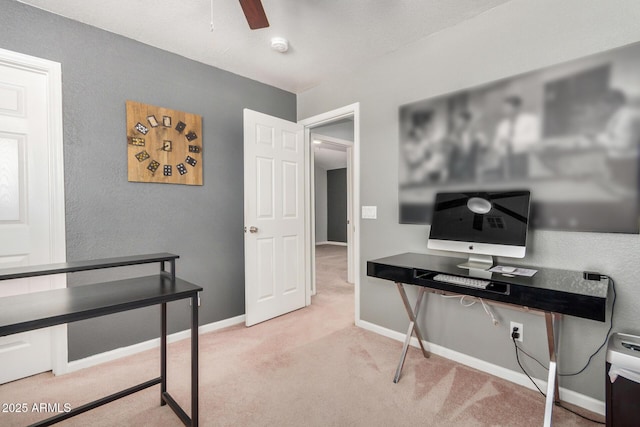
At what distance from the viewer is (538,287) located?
1.51 metres

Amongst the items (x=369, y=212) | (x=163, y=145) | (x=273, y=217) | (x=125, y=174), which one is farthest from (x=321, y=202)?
(x=125, y=174)

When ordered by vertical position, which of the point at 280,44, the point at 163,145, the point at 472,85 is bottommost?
the point at 163,145

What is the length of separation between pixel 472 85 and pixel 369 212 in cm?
132

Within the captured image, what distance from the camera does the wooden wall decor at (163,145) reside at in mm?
2469

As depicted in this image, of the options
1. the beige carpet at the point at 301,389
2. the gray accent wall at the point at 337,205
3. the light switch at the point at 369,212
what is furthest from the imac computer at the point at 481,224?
the gray accent wall at the point at 337,205

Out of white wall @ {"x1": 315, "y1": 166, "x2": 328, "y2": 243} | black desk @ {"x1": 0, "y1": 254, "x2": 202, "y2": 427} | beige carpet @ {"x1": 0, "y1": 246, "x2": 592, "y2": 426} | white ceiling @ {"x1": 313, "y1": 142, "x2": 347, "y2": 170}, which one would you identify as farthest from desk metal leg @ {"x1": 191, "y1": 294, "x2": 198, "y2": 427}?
white wall @ {"x1": 315, "y1": 166, "x2": 328, "y2": 243}

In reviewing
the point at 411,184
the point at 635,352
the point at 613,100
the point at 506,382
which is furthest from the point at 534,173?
the point at 506,382

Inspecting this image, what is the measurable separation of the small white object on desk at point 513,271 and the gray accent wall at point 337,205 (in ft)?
24.4

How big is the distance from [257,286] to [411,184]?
177cm

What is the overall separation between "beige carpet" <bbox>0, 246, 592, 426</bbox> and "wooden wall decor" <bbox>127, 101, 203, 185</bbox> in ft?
4.87

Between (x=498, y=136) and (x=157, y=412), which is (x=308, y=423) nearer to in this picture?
(x=157, y=412)

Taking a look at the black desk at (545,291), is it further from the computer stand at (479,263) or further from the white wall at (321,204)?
the white wall at (321,204)

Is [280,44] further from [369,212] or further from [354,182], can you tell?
[369,212]

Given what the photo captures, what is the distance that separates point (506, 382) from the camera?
205 centimetres
